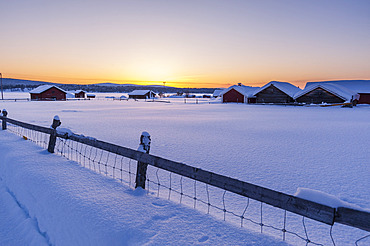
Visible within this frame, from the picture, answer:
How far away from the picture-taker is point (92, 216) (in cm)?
322

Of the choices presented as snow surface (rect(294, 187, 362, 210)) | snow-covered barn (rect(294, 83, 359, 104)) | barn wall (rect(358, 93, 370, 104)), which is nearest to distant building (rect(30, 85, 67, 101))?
snow-covered barn (rect(294, 83, 359, 104))

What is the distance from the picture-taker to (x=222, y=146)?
879 centimetres

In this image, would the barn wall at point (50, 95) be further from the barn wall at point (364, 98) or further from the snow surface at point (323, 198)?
the barn wall at point (364, 98)

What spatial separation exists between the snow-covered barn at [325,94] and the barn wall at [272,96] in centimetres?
258

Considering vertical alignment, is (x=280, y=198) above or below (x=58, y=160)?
above

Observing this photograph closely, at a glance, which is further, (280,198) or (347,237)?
(347,237)

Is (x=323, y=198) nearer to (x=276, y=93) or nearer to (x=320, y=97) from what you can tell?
(x=320, y=97)

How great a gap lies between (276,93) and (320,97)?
8070mm

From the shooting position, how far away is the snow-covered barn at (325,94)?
3888 centimetres

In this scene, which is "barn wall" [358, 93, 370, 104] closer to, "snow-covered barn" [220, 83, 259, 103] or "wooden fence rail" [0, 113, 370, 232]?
"snow-covered barn" [220, 83, 259, 103]

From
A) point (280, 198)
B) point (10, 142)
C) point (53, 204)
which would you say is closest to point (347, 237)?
point (280, 198)

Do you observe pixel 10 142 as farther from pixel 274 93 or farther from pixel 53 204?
pixel 274 93

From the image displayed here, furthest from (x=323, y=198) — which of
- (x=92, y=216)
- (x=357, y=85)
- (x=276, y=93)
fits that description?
(x=357, y=85)

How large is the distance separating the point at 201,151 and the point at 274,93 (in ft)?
141
